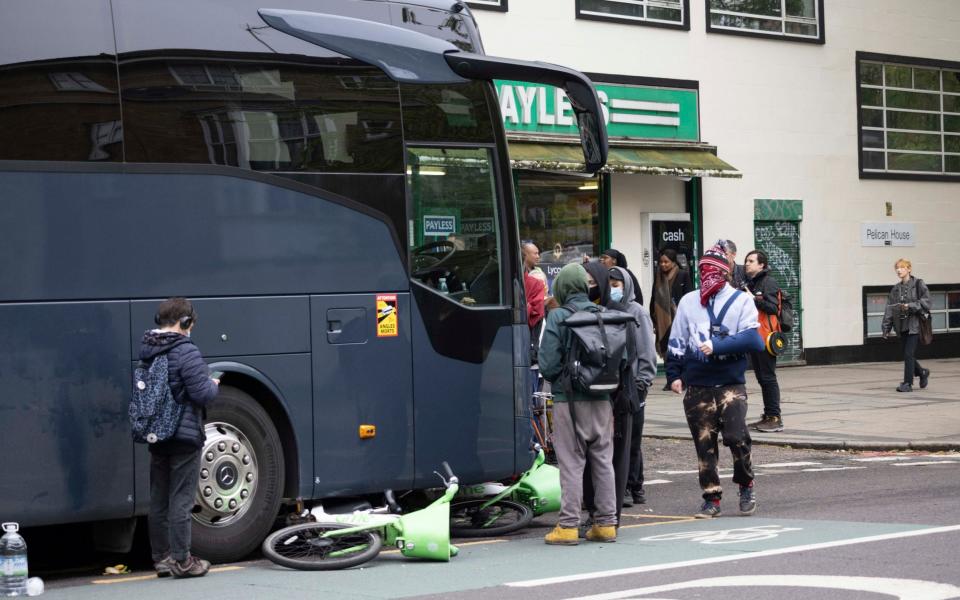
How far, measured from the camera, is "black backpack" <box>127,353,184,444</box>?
786 cm

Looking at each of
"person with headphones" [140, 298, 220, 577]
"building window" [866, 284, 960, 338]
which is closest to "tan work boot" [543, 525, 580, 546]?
"person with headphones" [140, 298, 220, 577]

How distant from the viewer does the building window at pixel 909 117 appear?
2592 cm

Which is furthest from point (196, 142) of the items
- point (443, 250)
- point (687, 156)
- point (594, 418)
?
point (687, 156)

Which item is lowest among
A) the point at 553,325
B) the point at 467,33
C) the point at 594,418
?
the point at 594,418

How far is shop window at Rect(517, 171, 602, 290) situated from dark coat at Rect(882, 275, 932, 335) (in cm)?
423

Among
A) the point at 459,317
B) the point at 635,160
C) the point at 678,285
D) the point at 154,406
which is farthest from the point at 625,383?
the point at 635,160

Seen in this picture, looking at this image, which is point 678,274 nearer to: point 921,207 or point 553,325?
point 921,207

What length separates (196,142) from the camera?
8547 millimetres

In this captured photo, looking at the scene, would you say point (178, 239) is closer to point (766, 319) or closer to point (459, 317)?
point (459, 317)

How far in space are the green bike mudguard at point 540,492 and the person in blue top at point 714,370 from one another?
Result: 3.33ft

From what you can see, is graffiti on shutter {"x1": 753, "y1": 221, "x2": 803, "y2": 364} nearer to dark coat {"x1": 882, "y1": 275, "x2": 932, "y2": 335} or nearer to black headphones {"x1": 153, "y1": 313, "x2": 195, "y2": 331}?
dark coat {"x1": 882, "y1": 275, "x2": 932, "y2": 335}

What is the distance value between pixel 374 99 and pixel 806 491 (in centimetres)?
475

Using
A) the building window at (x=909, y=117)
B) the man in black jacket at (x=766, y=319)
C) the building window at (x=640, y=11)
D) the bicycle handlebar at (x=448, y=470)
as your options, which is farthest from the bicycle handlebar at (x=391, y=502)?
the building window at (x=909, y=117)

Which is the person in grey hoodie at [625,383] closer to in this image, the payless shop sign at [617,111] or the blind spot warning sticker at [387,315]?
the blind spot warning sticker at [387,315]
